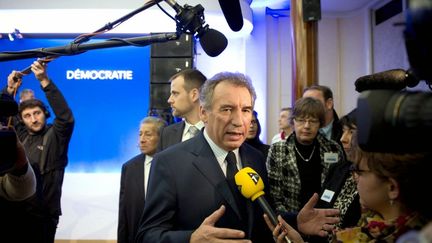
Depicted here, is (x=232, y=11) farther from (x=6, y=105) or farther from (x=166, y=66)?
(x=166, y=66)

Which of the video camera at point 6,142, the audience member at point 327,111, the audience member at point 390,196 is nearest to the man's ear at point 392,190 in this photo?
the audience member at point 390,196

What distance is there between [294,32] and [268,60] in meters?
2.12


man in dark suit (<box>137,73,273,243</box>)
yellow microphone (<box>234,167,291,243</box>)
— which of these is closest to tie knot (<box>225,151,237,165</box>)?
man in dark suit (<box>137,73,273,243</box>)

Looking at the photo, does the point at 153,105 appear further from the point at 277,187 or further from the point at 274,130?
the point at 277,187

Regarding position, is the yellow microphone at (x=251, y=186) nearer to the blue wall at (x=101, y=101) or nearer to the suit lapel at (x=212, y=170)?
the suit lapel at (x=212, y=170)

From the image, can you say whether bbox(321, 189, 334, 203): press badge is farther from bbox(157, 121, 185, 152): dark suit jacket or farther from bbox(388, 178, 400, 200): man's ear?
bbox(157, 121, 185, 152): dark suit jacket

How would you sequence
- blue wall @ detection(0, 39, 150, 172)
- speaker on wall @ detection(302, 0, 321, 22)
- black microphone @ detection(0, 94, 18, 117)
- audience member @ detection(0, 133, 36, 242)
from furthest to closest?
blue wall @ detection(0, 39, 150, 172)
speaker on wall @ detection(302, 0, 321, 22)
audience member @ detection(0, 133, 36, 242)
black microphone @ detection(0, 94, 18, 117)

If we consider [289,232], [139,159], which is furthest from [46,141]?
[289,232]

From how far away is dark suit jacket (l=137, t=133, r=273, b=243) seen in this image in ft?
4.98

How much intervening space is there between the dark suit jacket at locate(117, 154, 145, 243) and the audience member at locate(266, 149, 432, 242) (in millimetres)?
1780

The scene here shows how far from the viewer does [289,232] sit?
1.44m

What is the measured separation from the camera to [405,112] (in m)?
0.59

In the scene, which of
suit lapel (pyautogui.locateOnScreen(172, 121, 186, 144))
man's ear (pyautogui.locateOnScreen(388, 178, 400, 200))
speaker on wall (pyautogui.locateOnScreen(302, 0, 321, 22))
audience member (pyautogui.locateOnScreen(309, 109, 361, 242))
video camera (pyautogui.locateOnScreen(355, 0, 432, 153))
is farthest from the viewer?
speaker on wall (pyautogui.locateOnScreen(302, 0, 321, 22))

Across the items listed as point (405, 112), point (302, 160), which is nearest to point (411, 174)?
point (405, 112)
